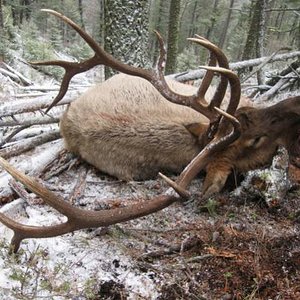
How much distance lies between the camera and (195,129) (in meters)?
3.91

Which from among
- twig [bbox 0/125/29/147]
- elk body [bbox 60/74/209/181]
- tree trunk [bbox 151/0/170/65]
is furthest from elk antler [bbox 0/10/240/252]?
tree trunk [bbox 151/0/170/65]

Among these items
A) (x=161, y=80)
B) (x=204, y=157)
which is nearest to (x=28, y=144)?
(x=161, y=80)

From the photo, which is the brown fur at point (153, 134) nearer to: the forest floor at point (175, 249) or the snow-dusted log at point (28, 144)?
the forest floor at point (175, 249)

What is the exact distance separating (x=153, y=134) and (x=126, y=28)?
9.89 feet

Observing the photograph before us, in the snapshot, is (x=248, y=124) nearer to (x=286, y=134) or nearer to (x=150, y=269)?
(x=286, y=134)

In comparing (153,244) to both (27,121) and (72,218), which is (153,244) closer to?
(72,218)

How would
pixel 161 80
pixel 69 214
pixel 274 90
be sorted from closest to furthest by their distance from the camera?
1. pixel 69 214
2. pixel 161 80
3. pixel 274 90

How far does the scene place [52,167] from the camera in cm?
466

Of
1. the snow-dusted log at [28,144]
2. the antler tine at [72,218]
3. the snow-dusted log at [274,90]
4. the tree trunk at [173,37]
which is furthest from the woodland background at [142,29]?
the antler tine at [72,218]

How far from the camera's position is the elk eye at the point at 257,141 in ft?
12.1

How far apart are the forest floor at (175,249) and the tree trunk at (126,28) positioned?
10.0 ft

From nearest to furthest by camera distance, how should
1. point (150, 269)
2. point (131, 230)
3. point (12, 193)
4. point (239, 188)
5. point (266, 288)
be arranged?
point (266, 288) < point (150, 269) < point (131, 230) < point (239, 188) < point (12, 193)

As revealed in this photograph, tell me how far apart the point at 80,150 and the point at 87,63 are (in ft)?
3.12

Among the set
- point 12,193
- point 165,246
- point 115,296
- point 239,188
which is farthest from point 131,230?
point 12,193
